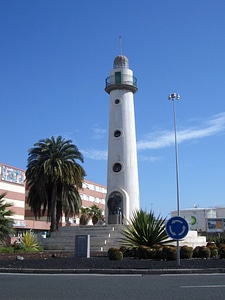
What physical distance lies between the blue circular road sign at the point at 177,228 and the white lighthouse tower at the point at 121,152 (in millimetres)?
19878

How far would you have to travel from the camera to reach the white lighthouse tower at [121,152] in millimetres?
35594

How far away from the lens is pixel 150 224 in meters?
20.4

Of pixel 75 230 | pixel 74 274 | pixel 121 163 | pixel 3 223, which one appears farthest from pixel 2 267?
pixel 121 163

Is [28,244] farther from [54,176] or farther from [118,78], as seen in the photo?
[118,78]

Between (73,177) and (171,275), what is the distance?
94.6 feet

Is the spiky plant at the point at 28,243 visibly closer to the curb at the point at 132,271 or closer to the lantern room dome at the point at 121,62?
the curb at the point at 132,271

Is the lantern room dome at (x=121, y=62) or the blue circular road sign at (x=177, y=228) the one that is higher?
the lantern room dome at (x=121, y=62)

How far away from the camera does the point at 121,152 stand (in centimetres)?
3650

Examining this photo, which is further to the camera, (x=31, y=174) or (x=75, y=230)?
(x=31, y=174)

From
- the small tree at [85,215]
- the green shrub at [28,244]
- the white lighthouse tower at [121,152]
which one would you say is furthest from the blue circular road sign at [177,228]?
the small tree at [85,215]

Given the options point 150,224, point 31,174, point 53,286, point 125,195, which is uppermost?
point 31,174

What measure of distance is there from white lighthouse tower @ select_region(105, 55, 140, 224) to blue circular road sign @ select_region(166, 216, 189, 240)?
1988cm

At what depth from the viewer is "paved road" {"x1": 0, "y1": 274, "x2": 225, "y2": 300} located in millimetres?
8539

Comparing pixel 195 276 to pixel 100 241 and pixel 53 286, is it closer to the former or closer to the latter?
pixel 53 286
